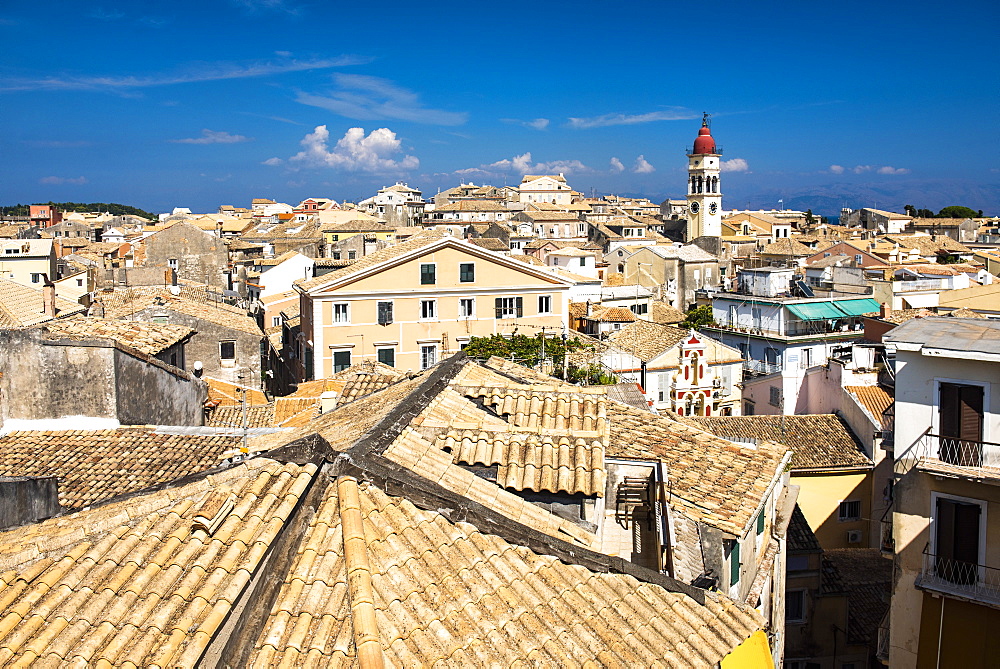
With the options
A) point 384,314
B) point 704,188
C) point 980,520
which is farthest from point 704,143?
point 980,520

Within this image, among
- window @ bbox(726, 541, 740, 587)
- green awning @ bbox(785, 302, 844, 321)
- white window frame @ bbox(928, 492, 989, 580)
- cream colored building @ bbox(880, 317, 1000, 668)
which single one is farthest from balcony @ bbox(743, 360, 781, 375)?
window @ bbox(726, 541, 740, 587)

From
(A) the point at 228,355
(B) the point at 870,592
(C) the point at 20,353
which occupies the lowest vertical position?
(B) the point at 870,592

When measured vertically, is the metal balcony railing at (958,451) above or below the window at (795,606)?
above

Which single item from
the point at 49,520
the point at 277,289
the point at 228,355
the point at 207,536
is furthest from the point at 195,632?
the point at 277,289

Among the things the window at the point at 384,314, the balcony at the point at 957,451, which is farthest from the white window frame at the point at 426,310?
the balcony at the point at 957,451

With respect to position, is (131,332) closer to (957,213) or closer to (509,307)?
(509,307)

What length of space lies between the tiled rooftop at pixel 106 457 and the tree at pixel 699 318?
31665 mm

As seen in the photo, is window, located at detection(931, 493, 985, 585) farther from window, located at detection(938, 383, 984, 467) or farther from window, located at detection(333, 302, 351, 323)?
window, located at detection(333, 302, 351, 323)

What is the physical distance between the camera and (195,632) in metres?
4.23

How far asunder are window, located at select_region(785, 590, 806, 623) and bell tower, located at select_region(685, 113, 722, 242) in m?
77.3

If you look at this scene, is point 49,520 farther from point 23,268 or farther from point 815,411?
A: point 23,268

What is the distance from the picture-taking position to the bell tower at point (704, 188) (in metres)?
92.6

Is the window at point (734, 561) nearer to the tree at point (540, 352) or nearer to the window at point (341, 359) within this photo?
the tree at point (540, 352)

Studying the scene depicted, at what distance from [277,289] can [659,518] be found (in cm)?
4238
